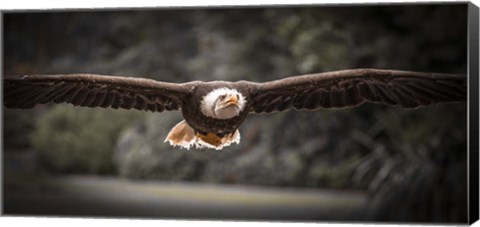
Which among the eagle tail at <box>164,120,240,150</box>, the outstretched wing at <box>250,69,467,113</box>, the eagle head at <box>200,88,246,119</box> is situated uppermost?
the outstretched wing at <box>250,69,467,113</box>

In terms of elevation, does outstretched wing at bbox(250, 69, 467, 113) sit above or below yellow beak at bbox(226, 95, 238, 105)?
above

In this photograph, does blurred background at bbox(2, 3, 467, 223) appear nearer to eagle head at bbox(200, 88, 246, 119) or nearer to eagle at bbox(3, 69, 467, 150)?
eagle at bbox(3, 69, 467, 150)

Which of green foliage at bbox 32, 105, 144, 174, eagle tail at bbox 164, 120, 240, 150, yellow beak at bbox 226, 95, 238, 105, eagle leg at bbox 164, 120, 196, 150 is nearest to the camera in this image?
yellow beak at bbox 226, 95, 238, 105

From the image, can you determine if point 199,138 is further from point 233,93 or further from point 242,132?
point 242,132

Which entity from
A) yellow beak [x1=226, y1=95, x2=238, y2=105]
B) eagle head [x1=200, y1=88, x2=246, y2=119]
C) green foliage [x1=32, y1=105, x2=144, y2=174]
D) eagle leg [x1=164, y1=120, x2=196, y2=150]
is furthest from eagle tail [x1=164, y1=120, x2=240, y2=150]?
green foliage [x1=32, y1=105, x2=144, y2=174]


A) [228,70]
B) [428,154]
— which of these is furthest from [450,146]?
[228,70]

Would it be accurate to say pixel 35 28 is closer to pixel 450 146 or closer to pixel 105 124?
pixel 105 124

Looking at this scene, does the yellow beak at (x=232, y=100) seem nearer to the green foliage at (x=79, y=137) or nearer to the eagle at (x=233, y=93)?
the eagle at (x=233, y=93)
